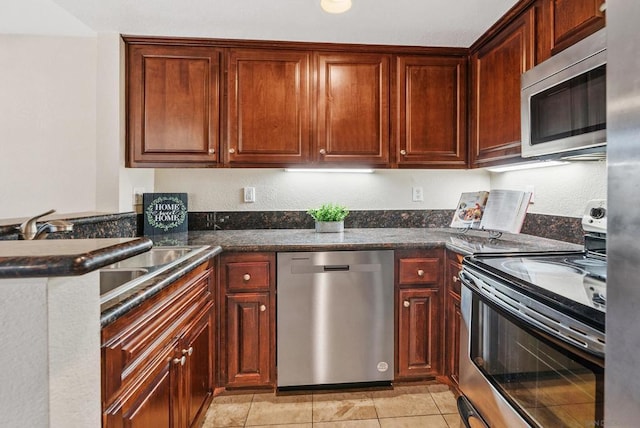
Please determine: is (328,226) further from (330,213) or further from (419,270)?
(419,270)

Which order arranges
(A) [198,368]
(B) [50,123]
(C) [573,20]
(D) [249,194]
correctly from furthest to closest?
(D) [249,194]
(B) [50,123]
(A) [198,368]
(C) [573,20]

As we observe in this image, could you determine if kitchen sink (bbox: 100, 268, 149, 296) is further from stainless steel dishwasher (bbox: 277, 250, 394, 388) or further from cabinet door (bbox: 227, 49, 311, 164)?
cabinet door (bbox: 227, 49, 311, 164)

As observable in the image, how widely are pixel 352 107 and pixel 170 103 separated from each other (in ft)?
3.70

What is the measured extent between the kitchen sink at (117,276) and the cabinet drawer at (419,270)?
1304 mm

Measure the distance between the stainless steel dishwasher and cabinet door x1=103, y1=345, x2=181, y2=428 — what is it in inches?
27.2

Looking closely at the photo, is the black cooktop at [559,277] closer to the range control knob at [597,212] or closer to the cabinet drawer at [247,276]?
the range control knob at [597,212]

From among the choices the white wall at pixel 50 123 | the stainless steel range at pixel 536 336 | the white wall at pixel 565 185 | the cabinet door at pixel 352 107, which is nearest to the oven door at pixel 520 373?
the stainless steel range at pixel 536 336

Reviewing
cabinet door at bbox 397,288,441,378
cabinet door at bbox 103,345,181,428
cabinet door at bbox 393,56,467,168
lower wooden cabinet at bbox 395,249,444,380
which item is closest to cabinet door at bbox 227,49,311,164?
cabinet door at bbox 393,56,467,168

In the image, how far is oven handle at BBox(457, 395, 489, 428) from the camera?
1.27m

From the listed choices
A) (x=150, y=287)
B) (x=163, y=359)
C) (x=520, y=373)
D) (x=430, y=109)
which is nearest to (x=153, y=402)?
(x=163, y=359)

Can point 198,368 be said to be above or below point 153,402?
below

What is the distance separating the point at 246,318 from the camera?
1.85 metres

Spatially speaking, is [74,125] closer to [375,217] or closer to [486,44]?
[375,217]

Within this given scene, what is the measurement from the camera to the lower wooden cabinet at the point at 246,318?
1.83 meters
